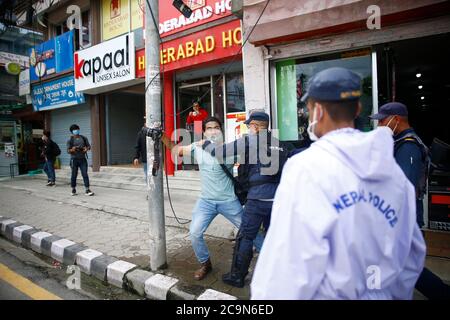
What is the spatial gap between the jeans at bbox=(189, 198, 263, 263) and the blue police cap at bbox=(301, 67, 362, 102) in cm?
216

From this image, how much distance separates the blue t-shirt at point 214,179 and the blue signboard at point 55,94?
9773mm

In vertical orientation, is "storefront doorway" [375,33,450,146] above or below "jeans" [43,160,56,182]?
above

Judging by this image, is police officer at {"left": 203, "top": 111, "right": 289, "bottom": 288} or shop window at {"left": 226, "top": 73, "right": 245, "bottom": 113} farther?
shop window at {"left": 226, "top": 73, "right": 245, "bottom": 113}

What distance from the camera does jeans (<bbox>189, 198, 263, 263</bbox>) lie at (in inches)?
128

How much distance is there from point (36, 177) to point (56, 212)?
7564 mm

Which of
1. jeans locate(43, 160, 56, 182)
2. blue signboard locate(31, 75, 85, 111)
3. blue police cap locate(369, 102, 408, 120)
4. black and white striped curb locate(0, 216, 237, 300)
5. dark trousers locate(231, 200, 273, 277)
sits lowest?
black and white striped curb locate(0, 216, 237, 300)

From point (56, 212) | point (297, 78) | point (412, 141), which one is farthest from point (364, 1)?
point (56, 212)

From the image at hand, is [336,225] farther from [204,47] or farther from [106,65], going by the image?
[106,65]

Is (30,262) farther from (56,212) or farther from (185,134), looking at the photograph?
(185,134)

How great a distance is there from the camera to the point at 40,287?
340cm

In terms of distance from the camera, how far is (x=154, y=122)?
11.1 feet

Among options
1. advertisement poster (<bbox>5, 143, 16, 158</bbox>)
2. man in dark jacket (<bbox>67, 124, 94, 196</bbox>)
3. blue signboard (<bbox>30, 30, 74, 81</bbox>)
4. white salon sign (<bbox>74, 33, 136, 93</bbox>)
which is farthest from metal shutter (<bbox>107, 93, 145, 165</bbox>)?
advertisement poster (<bbox>5, 143, 16, 158</bbox>)

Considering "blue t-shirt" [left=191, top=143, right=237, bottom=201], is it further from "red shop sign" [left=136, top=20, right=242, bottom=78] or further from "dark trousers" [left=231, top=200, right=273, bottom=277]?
"red shop sign" [left=136, top=20, right=242, bottom=78]

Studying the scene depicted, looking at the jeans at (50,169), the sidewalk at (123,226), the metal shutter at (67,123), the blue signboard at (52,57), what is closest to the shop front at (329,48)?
the sidewalk at (123,226)
